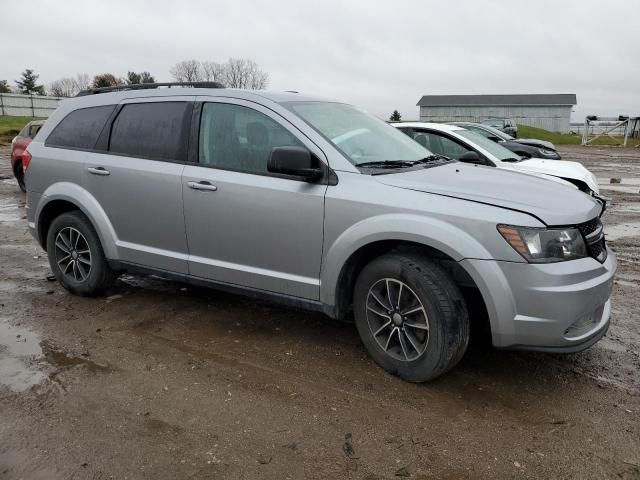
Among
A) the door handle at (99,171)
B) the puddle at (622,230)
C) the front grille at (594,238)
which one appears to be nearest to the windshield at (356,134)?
the front grille at (594,238)

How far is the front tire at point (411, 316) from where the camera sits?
3.38m

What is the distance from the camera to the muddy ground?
9.16 ft

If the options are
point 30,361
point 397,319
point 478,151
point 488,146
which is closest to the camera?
point 397,319

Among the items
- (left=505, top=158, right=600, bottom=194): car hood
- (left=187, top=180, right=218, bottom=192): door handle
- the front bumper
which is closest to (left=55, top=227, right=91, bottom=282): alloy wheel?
(left=187, top=180, right=218, bottom=192): door handle

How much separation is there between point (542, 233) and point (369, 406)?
145cm

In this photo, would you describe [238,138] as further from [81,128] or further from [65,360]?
[65,360]

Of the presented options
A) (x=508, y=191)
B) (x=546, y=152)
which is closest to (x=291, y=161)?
(x=508, y=191)

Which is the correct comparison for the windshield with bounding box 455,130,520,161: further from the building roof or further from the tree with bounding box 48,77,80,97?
the tree with bounding box 48,77,80,97

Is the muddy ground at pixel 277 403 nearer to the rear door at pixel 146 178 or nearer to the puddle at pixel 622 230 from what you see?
the rear door at pixel 146 178

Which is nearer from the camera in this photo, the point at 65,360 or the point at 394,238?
the point at 394,238

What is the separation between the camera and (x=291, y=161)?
11.9 feet

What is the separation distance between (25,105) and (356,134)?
53.1 m

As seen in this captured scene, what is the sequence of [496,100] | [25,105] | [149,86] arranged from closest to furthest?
[149,86]
[25,105]
[496,100]

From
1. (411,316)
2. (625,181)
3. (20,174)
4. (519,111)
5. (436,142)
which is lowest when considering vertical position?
(625,181)
